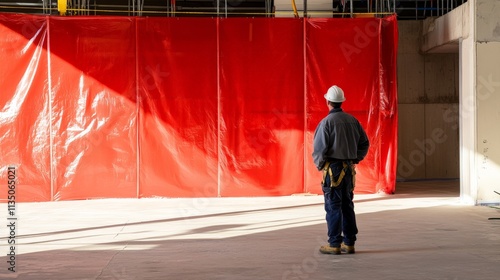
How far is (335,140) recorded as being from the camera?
873 centimetres

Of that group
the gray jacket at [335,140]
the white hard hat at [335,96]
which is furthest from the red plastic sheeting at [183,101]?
the gray jacket at [335,140]

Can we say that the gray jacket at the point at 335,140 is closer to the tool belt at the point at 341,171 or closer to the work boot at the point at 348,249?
the tool belt at the point at 341,171

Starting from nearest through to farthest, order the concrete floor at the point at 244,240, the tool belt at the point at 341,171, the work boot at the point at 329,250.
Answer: the concrete floor at the point at 244,240 < the tool belt at the point at 341,171 < the work boot at the point at 329,250

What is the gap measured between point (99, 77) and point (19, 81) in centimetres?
140

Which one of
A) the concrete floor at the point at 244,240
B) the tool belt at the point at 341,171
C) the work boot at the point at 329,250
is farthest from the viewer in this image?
the work boot at the point at 329,250

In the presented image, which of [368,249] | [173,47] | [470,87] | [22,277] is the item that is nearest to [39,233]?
[22,277]

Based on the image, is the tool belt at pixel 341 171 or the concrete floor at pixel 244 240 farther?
the tool belt at pixel 341 171

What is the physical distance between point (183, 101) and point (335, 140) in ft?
23.2

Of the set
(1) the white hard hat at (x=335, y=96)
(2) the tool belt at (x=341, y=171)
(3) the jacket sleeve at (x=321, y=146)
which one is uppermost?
(1) the white hard hat at (x=335, y=96)

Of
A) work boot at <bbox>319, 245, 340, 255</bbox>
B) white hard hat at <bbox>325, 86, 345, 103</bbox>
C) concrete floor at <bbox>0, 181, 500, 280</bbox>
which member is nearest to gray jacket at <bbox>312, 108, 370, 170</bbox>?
white hard hat at <bbox>325, 86, 345, 103</bbox>

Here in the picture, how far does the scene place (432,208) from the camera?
13.6 meters

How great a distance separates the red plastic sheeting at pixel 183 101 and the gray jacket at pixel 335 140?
6.81 metres

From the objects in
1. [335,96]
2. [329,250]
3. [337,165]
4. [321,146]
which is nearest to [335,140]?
[321,146]

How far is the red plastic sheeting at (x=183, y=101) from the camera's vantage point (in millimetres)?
15055
